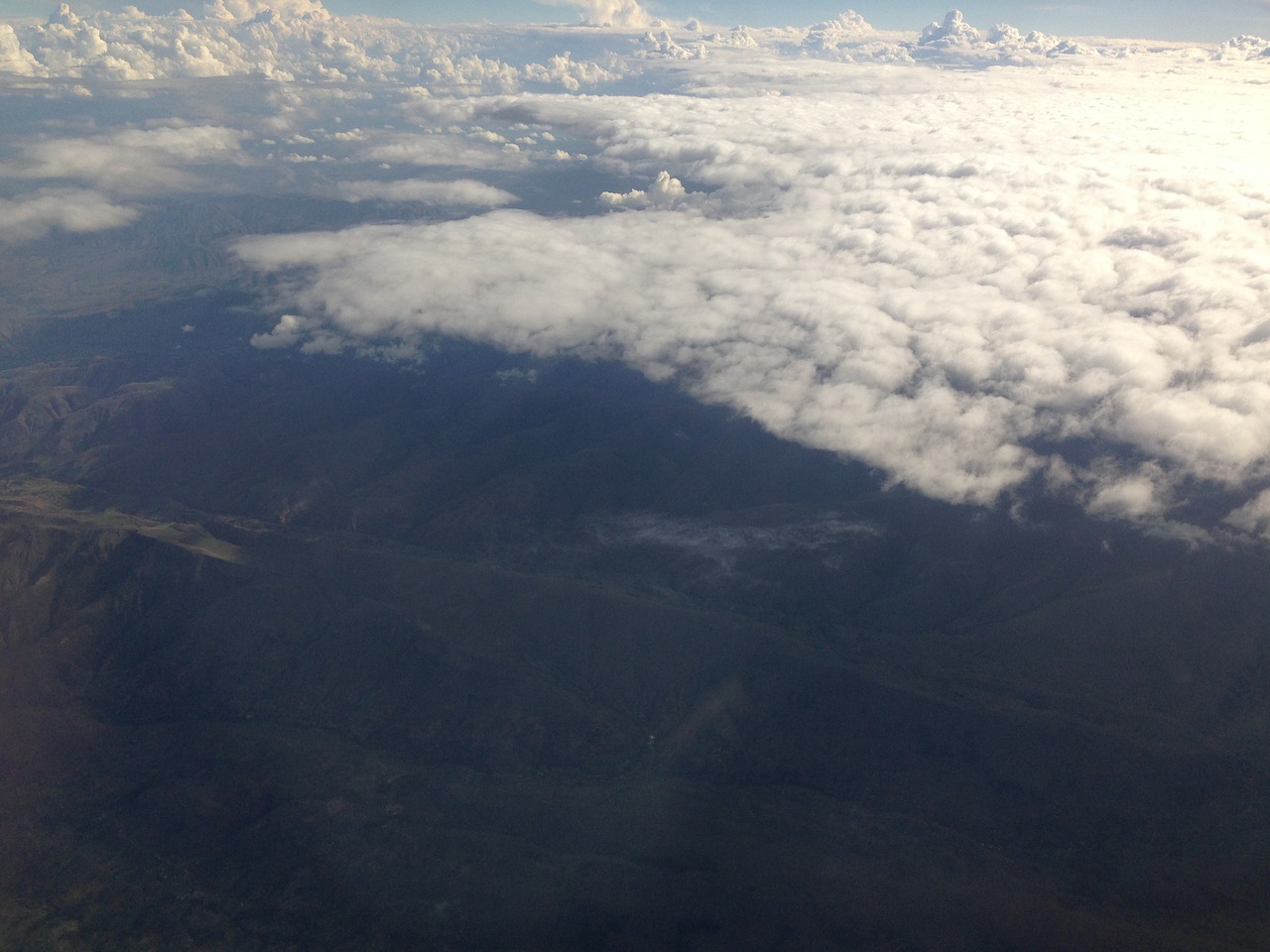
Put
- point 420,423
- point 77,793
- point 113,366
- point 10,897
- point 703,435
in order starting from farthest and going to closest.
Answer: point 113,366 < point 420,423 < point 703,435 < point 77,793 < point 10,897

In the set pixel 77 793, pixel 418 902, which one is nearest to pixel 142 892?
pixel 77 793

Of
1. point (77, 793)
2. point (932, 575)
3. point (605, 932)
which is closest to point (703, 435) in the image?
point (932, 575)

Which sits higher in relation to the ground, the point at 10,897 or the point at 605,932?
the point at 605,932

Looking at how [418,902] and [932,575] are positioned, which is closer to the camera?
[418,902]

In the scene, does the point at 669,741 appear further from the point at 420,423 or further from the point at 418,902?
the point at 420,423

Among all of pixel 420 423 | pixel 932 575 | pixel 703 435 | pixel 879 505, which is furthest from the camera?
pixel 420 423

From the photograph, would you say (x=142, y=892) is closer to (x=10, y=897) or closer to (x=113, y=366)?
(x=10, y=897)
